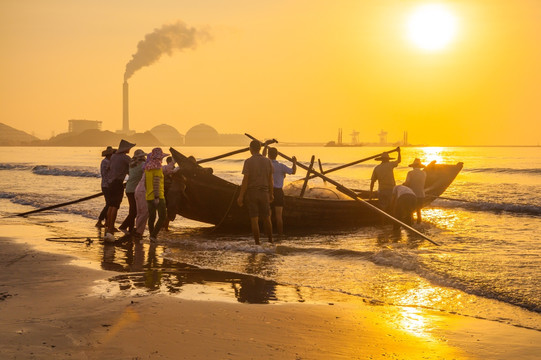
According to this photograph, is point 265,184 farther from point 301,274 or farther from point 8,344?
point 8,344

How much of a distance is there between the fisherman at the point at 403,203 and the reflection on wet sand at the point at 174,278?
181 inches

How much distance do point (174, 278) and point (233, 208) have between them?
20.4 ft

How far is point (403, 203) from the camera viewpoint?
45.6 ft

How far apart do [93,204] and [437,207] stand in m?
13.5

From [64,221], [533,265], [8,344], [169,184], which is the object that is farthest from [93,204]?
[8,344]

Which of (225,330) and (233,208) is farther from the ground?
(233,208)

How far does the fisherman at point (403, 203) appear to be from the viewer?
13875mm

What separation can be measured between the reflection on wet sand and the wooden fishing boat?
3420mm

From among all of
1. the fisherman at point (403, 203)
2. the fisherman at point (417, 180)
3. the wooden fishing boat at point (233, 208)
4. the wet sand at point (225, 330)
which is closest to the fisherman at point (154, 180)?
the wooden fishing boat at point (233, 208)

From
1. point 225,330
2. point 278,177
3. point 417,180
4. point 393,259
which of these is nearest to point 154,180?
point 278,177

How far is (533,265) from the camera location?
32.7ft

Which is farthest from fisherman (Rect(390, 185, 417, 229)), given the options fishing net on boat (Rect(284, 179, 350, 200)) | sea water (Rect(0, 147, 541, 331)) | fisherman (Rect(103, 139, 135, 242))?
fisherman (Rect(103, 139, 135, 242))

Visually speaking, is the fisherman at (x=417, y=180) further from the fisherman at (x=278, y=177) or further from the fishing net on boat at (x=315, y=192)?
the fisherman at (x=278, y=177)

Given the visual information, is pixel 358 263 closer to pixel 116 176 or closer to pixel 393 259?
pixel 393 259
